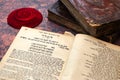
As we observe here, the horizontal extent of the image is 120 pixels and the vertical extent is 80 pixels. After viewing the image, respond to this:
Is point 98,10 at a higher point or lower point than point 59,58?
higher

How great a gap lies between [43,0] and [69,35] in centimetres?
25

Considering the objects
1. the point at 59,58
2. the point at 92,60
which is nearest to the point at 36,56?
the point at 59,58

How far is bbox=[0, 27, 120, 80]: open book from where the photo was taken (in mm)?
647

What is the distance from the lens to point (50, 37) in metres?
0.76

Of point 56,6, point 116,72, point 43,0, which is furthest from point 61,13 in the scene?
point 116,72

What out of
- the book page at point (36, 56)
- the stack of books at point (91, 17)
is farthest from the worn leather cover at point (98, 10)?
the book page at point (36, 56)

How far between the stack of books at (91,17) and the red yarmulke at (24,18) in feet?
0.20

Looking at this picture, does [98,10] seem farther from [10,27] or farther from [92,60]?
[10,27]

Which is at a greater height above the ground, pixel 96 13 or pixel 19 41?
pixel 96 13

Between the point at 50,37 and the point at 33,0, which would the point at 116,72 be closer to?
the point at 50,37

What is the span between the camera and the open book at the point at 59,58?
65 centimetres

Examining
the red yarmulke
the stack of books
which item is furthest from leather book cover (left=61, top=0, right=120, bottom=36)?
the red yarmulke

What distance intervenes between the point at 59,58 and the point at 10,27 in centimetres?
24

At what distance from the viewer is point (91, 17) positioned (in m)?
0.70
